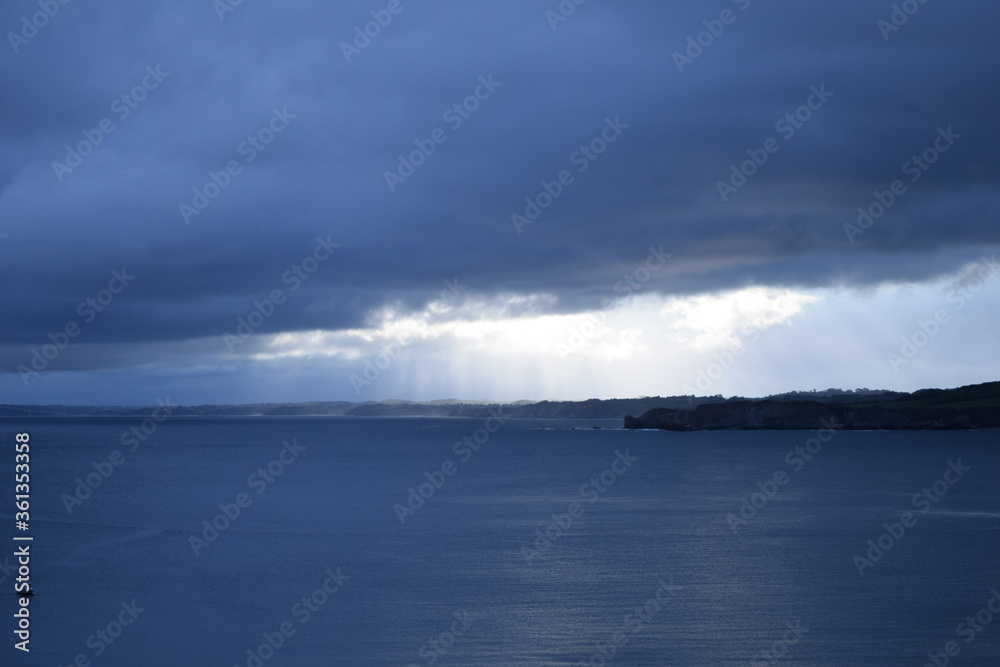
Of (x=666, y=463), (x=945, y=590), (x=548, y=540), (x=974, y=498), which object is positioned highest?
(x=666, y=463)

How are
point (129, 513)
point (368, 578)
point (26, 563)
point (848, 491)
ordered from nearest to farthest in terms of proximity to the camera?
1. point (368, 578)
2. point (26, 563)
3. point (129, 513)
4. point (848, 491)

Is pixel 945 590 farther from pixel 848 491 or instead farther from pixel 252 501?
pixel 252 501

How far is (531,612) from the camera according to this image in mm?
31359

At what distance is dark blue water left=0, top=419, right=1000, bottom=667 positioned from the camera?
27.4 metres

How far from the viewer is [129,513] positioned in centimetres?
6250

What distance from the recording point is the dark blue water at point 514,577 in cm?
2742

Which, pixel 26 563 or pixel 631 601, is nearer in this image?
pixel 631 601

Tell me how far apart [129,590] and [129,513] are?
29.0 metres

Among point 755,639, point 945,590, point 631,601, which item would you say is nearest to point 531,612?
point 631,601

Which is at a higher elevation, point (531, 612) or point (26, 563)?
point (26, 563)

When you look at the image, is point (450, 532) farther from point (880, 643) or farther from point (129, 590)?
point (880, 643)

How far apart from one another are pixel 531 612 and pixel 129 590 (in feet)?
52.2

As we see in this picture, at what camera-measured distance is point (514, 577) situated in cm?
3766

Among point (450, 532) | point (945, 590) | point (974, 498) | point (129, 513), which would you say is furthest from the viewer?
point (974, 498)
